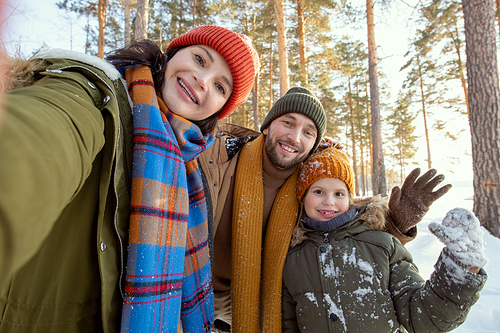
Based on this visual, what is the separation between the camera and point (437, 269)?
1435 millimetres

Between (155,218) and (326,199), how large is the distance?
4.43 feet

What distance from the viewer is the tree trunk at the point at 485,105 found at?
4750 millimetres

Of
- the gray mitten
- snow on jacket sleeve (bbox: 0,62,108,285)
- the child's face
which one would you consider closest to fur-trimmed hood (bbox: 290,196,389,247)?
the child's face

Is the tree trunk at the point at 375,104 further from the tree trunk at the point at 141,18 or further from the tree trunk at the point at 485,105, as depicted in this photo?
the tree trunk at the point at 141,18

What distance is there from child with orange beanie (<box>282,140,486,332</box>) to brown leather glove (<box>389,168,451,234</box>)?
0.12m

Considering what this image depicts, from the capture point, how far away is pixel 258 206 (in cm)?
214

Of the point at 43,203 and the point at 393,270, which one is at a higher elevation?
the point at 43,203

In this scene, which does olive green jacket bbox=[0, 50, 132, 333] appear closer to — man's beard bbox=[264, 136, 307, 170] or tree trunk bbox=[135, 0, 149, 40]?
man's beard bbox=[264, 136, 307, 170]

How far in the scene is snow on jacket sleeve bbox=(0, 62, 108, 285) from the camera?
39cm

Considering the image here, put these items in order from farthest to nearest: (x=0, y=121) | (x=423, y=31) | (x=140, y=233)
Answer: (x=423, y=31), (x=140, y=233), (x=0, y=121)

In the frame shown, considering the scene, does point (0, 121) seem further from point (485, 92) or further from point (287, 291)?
point (485, 92)

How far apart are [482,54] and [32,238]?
718 centimetres

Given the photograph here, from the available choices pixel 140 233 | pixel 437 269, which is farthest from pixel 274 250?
pixel 140 233

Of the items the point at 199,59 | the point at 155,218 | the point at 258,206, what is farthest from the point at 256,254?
the point at 199,59
